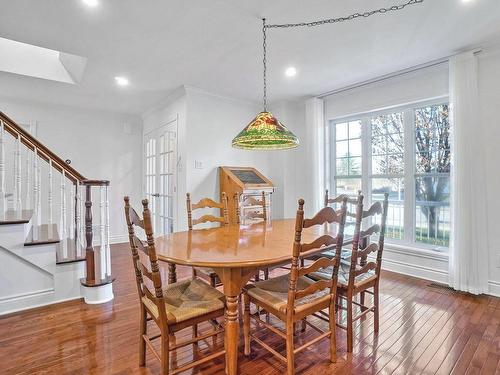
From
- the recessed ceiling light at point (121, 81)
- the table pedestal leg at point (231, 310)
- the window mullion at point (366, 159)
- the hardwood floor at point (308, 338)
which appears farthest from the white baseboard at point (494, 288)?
the recessed ceiling light at point (121, 81)

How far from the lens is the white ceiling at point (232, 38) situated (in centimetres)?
222

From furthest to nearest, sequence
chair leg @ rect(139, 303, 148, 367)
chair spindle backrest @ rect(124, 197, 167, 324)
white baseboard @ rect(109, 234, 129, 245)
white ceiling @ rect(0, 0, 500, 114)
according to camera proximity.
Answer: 1. white baseboard @ rect(109, 234, 129, 245)
2. white ceiling @ rect(0, 0, 500, 114)
3. chair leg @ rect(139, 303, 148, 367)
4. chair spindle backrest @ rect(124, 197, 167, 324)

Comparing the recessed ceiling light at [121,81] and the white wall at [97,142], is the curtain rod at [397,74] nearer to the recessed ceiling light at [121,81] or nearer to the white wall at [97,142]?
the recessed ceiling light at [121,81]

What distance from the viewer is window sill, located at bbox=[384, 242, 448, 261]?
3.27 m

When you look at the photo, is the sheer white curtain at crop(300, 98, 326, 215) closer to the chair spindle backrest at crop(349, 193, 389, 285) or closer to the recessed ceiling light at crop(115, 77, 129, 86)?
the chair spindle backrest at crop(349, 193, 389, 285)

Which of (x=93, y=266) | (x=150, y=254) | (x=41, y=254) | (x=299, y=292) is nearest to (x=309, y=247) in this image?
(x=299, y=292)

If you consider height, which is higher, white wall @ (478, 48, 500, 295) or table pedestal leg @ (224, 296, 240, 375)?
white wall @ (478, 48, 500, 295)

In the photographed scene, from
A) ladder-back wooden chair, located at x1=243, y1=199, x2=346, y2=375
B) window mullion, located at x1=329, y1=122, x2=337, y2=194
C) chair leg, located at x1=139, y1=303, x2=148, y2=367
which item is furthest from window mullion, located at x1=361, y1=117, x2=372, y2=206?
chair leg, located at x1=139, y1=303, x2=148, y2=367

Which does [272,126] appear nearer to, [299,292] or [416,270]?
[299,292]

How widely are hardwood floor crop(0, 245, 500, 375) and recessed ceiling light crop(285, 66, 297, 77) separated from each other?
9.26 ft

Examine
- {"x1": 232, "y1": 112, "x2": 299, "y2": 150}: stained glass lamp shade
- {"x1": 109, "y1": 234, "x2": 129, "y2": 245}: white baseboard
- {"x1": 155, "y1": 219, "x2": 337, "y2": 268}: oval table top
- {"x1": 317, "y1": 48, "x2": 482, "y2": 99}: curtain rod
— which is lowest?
{"x1": 109, "y1": 234, "x2": 129, "y2": 245}: white baseboard

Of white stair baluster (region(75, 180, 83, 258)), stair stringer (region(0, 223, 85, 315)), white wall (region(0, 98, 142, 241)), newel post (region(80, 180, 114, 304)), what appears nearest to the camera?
stair stringer (region(0, 223, 85, 315))

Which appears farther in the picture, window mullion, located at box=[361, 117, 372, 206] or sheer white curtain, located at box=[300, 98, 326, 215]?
sheer white curtain, located at box=[300, 98, 326, 215]

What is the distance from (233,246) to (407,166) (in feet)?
9.54
